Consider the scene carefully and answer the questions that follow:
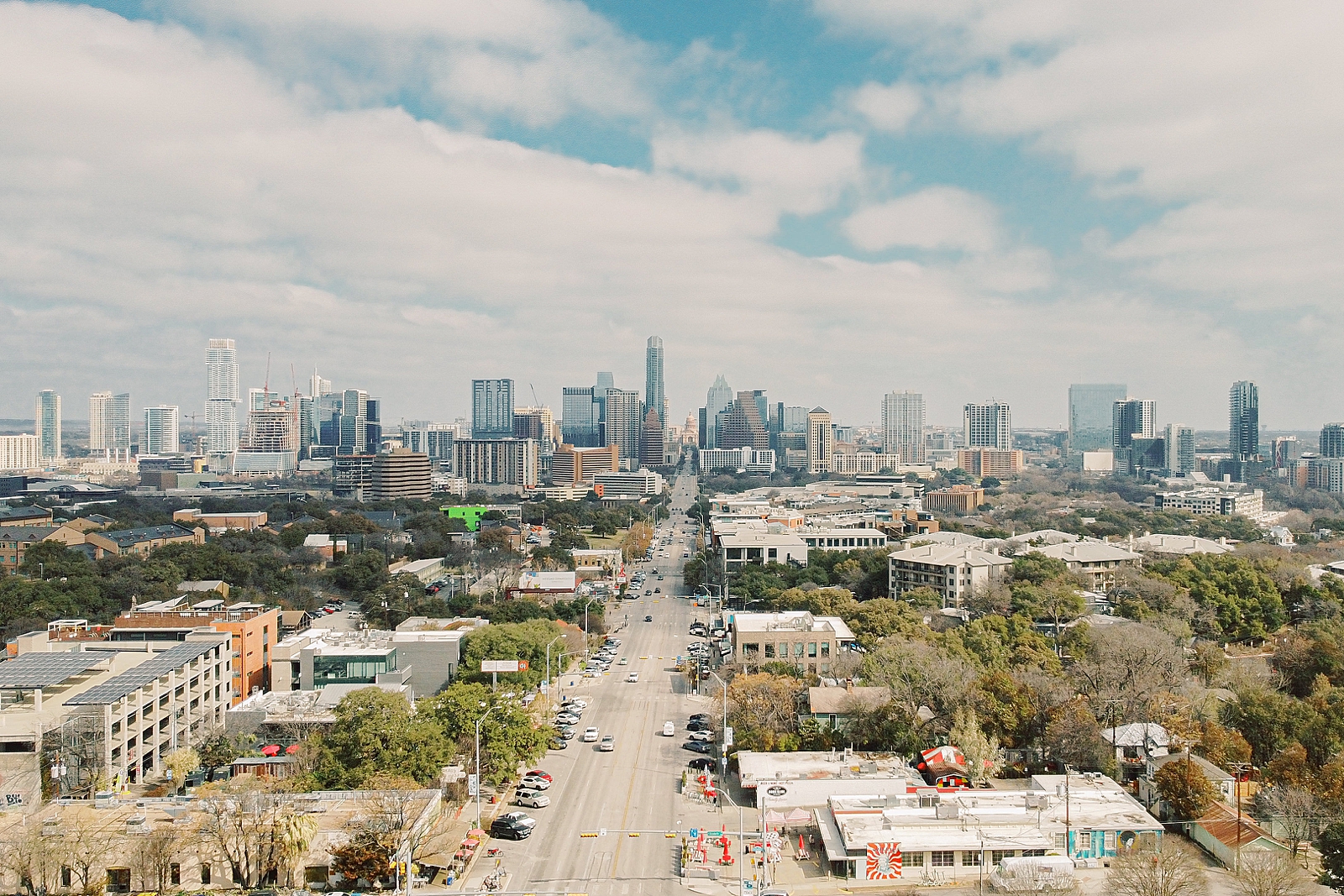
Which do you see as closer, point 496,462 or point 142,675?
point 142,675

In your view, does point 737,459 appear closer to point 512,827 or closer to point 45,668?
point 45,668

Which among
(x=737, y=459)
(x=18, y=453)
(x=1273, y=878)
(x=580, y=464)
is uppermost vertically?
(x=580, y=464)

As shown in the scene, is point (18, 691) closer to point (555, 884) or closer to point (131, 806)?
point (131, 806)

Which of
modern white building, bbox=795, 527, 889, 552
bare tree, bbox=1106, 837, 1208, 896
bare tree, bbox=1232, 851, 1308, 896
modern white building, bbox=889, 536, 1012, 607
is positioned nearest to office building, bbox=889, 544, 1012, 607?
modern white building, bbox=889, 536, 1012, 607

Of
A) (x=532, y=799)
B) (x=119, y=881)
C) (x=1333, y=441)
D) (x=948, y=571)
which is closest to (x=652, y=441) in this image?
(x=1333, y=441)

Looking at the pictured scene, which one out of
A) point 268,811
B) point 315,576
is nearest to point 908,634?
point 268,811

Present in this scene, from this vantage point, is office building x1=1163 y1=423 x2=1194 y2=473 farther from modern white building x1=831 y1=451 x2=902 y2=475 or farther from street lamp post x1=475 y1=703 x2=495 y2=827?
street lamp post x1=475 y1=703 x2=495 y2=827

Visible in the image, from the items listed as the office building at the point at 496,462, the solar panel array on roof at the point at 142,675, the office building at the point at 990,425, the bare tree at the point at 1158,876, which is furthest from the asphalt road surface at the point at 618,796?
the office building at the point at 990,425
